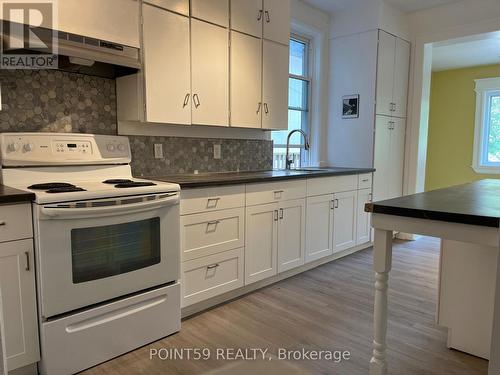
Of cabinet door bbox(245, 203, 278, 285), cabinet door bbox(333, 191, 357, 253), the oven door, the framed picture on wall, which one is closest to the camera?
the oven door

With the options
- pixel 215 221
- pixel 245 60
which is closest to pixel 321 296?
pixel 215 221

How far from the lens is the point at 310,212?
10.7ft

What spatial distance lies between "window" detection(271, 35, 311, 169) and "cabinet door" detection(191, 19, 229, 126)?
128 cm

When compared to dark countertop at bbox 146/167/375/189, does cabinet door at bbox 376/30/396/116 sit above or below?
above

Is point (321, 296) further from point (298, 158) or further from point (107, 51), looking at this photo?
point (107, 51)

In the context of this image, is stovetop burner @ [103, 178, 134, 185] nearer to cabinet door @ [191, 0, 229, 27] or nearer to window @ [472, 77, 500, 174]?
cabinet door @ [191, 0, 229, 27]

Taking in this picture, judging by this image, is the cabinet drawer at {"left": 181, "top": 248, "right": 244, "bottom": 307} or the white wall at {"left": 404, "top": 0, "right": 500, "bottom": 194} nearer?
the cabinet drawer at {"left": 181, "top": 248, "right": 244, "bottom": 307}

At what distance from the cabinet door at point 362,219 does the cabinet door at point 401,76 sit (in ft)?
3.68

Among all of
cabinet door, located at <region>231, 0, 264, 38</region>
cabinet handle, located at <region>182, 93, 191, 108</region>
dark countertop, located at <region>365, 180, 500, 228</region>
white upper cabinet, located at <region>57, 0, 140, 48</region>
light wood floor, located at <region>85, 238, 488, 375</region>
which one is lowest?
light wood floor, located at <region>85, 238, 488, 375</region>

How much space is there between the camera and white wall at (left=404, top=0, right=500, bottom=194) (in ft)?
12.8

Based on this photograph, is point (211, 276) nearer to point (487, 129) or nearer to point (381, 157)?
point (381, 157)

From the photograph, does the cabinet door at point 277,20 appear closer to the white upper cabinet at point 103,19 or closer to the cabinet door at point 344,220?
the white upper cabinet at point 103,19

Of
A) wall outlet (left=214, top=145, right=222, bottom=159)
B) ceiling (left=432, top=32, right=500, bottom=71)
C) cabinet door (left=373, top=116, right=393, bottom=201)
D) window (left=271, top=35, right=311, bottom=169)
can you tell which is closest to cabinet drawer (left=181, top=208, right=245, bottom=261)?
wall outlet (left=214, top=145, right=222, bottom=159)

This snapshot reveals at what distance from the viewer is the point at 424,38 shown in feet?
14.1
